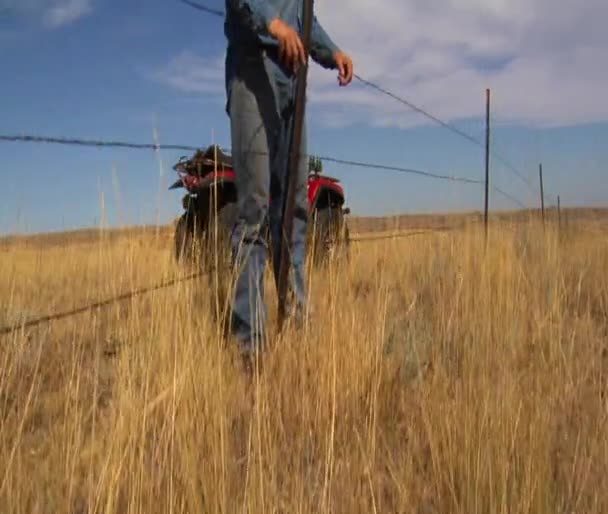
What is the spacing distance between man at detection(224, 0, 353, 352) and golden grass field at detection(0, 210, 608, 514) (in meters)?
0.24

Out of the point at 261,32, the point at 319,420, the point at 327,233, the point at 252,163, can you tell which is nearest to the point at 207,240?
the point at 327,233

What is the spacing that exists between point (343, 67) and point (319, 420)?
177 cm

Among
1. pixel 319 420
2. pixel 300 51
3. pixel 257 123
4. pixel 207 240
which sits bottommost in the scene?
pixel 319 420

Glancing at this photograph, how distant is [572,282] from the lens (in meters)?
4.32

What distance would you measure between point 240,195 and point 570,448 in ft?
5.13

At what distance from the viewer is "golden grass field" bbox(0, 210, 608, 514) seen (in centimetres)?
139

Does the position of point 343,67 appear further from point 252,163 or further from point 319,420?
point 319,420

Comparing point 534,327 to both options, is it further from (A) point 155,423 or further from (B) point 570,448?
(A) point 155,423

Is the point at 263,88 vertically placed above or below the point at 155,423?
above

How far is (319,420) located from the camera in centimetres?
180

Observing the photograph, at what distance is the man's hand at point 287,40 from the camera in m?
2.36

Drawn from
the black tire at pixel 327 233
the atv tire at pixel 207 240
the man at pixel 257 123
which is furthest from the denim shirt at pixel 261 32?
the black tire at pixel 327 233

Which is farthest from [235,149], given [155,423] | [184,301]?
[155,423]

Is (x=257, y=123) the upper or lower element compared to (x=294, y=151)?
upper
